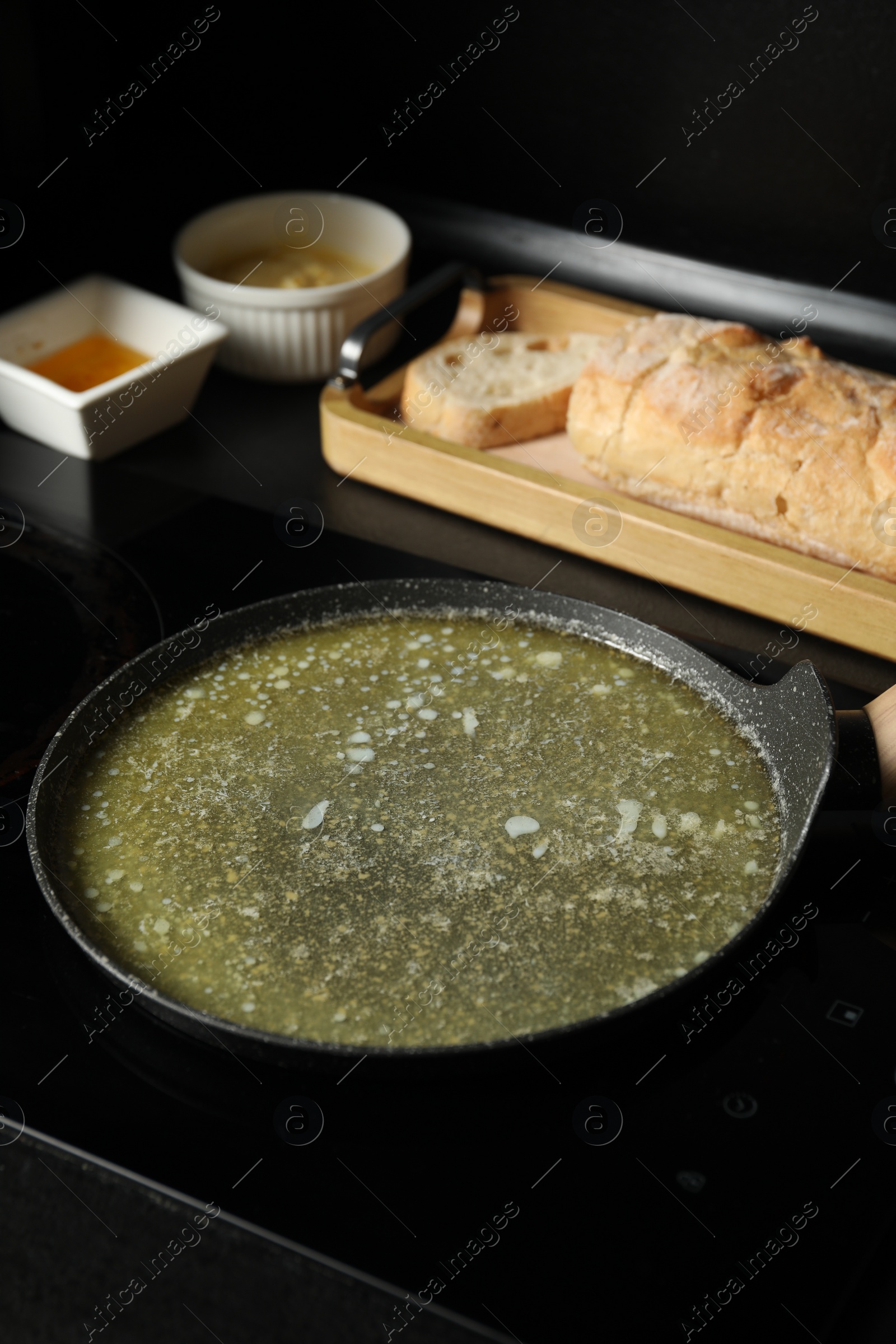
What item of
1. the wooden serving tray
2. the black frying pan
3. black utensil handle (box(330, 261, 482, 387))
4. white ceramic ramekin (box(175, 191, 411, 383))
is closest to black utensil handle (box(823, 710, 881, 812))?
the black frying pan

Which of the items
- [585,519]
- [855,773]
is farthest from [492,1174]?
[585,519]

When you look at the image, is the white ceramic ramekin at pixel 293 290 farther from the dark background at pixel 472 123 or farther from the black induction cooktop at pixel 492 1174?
the black induction cooktop at pixel 492 1174

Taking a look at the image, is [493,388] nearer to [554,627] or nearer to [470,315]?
[470,315]

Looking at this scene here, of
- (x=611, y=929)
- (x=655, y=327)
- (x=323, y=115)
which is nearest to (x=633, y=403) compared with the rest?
(x=655, y=327)

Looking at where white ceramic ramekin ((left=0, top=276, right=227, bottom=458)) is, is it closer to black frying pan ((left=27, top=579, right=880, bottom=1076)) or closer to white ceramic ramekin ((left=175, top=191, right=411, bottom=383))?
white ceramic ramekin ((left=175, top=191, right=411, bottom=383))

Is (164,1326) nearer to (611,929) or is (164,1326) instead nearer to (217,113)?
(611,929)

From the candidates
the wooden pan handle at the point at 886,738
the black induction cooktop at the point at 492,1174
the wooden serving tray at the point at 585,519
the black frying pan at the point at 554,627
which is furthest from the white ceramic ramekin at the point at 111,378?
the wooden pan handle at the point at 886,738
